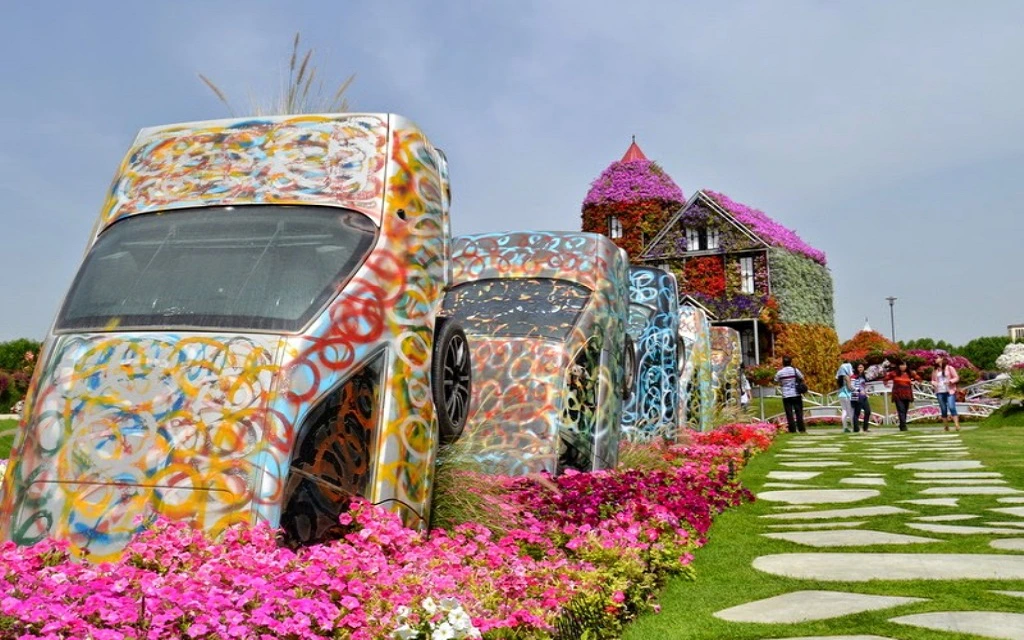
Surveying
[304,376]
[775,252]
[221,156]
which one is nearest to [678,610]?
[304,376]

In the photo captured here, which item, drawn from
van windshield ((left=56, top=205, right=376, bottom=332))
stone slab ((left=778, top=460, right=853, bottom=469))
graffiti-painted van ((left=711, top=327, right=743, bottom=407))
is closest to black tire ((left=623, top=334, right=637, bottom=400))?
stone slab ((left=778, top=460, right=853, bottom=469))

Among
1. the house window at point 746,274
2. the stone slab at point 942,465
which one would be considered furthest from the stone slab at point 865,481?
the house window at point 746,274

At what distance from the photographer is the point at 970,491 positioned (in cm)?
844

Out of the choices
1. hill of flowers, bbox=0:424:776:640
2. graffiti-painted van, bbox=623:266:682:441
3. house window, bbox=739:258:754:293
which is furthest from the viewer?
house window, bbox=739:258:754:293

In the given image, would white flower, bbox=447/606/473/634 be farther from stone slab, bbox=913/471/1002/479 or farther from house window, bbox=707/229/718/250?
house window, bbox=707/229/718/250

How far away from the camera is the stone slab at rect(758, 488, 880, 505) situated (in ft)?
27.0

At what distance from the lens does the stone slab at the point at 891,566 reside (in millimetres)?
4941

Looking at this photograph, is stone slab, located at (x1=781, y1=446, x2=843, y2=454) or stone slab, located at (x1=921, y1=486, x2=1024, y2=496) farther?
stone slab, located at (x1=781, y1=446, x2=843, y2=454)

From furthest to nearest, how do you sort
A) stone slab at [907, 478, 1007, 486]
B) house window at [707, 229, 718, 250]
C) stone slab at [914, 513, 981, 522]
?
1. house window at [707, 229, 718, 250]
2. stone slab at [907, 478, 1007, 486]
3. stone slab at [914, 513, 981, 522]

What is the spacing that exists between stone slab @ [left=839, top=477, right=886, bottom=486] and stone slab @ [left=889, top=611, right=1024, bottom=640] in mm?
5442

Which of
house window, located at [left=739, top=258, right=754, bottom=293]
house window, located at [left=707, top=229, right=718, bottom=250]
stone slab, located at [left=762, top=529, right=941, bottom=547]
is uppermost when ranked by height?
house window, located at [left=707, top=229, right=718, bottom=250]

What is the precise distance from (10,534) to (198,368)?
1.02 metres

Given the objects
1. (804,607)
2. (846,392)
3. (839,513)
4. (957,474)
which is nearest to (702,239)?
(846,392)

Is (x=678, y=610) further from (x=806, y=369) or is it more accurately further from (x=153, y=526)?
(x=806, y=369)
